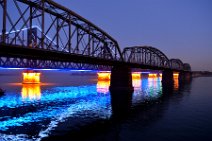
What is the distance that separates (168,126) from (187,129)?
2.61 meters

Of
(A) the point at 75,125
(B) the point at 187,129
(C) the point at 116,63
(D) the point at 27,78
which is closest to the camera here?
(B) the point at 187,129

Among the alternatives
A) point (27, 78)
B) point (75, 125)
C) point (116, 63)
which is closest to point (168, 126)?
point (75, 125)

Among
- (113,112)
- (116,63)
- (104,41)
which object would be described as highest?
(104,41)

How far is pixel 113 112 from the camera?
143 feet

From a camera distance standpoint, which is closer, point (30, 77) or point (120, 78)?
point (120, 78)

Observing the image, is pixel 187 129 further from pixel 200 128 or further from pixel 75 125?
pixel 75 125

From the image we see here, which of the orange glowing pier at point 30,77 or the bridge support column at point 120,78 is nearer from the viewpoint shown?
the bridge support column at point 120,78

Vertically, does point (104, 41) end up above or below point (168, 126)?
above

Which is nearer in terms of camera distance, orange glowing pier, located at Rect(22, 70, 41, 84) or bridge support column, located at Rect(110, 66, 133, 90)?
bridge support column, located at Rect(110, 66, 133, 90)

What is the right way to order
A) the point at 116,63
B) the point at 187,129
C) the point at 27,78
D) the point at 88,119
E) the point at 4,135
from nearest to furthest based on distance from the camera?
the point at 4,135, the point at 187,129, the point at 88,119, the point at 116,63, the point at 27,78

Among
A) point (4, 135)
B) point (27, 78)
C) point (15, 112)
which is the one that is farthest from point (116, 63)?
point (27, 78)

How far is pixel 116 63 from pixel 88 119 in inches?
1765

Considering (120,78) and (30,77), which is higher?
(120,78)

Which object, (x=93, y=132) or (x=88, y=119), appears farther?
(x=88, y=119)
